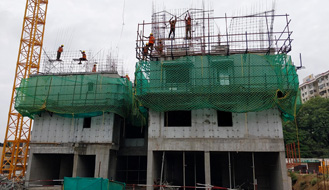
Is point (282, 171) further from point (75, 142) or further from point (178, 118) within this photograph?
point (75, 142)

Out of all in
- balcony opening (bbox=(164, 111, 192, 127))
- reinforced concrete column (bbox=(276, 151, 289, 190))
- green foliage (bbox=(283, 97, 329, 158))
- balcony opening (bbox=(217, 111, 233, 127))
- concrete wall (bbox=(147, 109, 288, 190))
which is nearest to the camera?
reinforced concrete column (bbox=(276, 151, 289, 190))

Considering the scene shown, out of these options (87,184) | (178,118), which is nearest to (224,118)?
(178,118)

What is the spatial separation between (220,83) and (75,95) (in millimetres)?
12460

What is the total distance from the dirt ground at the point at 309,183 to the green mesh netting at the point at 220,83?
7.20 m

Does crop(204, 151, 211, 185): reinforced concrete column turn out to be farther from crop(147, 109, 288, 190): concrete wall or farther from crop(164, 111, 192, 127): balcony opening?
crop(164, 111, 192, 127): balcony opening

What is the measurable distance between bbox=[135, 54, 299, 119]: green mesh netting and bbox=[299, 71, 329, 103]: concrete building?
65584mm

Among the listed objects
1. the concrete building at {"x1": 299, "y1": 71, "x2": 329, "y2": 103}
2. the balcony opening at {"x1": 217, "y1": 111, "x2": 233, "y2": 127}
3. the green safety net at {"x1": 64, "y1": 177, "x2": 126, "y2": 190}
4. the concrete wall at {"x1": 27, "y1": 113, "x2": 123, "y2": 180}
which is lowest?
the green safety net at {"x1": 64, "y1": 177, "x2": 126, "y2": 190}

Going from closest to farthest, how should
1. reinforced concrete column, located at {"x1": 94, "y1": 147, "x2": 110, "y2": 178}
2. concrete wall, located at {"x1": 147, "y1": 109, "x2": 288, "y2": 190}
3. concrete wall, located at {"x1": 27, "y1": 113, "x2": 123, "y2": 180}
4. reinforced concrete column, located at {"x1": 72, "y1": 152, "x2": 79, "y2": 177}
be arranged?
concrete wall, located at {"x1": 147, "y1": 109, "x2": 288, "y2": 190} < reinforced concrete column, located at {"x1": 94, "y1": 147, "x2": 110, "y2": 178} < reinforced concrete column, located at {"x1": 72, "y1": 152, "x2": 79, "y2": 177} < concrete wall, located at {"x1": 27, "y1": 113, "x2": 123, "y2": 180}

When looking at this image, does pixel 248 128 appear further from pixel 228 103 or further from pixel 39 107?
pixel 39 107

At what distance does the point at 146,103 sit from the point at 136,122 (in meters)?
6.27

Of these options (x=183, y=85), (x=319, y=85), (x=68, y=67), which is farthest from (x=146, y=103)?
(x=319, y=85)

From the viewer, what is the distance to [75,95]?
21.8 m

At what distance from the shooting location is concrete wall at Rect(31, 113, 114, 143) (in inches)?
840

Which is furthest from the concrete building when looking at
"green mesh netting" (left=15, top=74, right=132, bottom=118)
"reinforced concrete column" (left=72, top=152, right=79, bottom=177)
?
"reinforced concrete column" (left=72, top=152, right=79, bottom=177)
